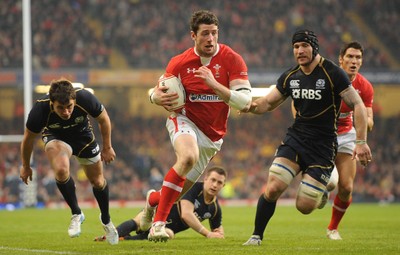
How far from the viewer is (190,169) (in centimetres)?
818

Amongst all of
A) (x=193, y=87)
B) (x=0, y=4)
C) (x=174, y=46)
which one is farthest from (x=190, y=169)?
(x=174, y=46)

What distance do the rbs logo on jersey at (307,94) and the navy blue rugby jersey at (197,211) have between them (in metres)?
2.53

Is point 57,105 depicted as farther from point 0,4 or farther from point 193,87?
point 0,4

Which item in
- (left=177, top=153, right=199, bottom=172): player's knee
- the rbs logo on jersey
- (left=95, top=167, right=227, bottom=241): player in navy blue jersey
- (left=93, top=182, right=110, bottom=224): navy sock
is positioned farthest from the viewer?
(left=95, top=167, right=227, bottom=241): player in navy blue jersey

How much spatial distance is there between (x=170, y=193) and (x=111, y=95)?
2399cm

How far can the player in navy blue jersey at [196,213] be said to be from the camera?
10289 millimetres

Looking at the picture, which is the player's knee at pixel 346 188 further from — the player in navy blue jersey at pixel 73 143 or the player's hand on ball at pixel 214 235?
the player in navy blue jersey at pixel 73 143

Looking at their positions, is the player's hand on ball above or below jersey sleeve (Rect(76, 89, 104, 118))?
below

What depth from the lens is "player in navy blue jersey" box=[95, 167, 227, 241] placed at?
10.3 meters

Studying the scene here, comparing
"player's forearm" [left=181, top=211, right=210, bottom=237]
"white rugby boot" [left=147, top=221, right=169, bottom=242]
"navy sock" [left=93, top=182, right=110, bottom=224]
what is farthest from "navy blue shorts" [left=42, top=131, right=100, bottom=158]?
"white rugby boot" [left=147, top=221, right=169, bottom=242]

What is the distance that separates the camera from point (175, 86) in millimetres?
8523

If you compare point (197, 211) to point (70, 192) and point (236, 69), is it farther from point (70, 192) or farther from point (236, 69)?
point (236, 69)

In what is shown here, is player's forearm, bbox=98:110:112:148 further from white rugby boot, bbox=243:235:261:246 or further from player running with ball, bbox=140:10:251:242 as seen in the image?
white rugby boot, bbox=243:235:261:246

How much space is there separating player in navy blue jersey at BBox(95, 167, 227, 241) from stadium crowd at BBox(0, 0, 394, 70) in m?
18.9
